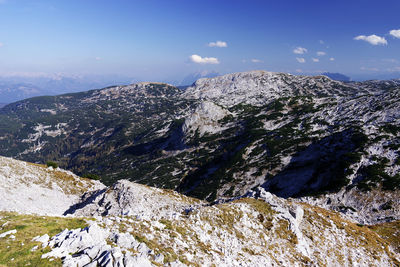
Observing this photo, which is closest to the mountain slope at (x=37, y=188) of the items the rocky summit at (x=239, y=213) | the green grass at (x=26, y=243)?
the rocky summit at (x=239, y=213)

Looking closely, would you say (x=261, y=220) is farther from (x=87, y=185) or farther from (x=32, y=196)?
(x=87, y=185)

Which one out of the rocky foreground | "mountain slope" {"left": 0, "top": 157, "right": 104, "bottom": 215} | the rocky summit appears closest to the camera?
the rocky foreground

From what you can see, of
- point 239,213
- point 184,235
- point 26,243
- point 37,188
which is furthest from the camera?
point 37,188

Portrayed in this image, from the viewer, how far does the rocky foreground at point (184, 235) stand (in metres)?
17.2

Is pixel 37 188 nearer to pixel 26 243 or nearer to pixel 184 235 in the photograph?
pixel 26 243

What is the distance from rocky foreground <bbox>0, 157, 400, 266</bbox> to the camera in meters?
17.2

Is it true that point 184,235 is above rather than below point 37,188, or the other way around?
above

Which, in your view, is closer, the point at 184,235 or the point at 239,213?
the point at 184,235

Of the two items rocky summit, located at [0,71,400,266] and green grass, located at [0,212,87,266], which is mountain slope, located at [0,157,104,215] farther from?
green grass, located at [0,212,87,266]

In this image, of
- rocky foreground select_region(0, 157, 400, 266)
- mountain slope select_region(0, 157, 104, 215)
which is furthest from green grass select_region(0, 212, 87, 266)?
mountain slope select_region(0, 157, 104, 215)

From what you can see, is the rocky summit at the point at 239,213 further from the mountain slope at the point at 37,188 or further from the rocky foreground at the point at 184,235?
the mountain slope at the point at 37,188

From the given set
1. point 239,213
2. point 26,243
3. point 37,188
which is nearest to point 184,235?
point 239,213

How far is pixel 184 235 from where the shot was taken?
23.4 meters

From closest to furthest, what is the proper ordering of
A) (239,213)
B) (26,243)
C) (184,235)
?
(26,243) < (184,235) < (239,213)
